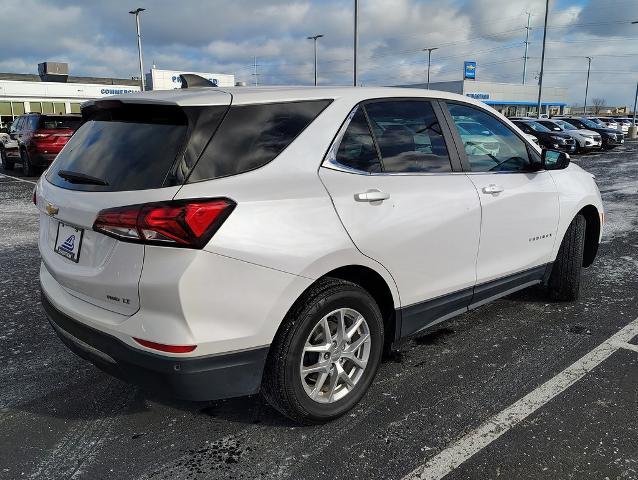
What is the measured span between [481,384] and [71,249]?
7.90 ft

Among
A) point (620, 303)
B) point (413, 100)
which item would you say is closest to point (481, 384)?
point (413, 100)

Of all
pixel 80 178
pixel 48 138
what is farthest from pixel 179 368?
pixel 48 138

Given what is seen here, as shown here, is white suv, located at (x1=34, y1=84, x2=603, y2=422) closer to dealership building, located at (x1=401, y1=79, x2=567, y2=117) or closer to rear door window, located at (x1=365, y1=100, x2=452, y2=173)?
rear door window, located at (x1=365, y1=100, x2=452, y2=173)

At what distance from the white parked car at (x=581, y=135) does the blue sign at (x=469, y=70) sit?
49.1 m

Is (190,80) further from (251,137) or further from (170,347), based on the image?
(170,347)

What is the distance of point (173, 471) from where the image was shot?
8.05 feet

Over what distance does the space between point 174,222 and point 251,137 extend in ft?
1.91

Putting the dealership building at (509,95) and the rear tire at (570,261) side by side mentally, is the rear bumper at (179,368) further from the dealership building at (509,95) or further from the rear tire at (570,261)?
the dealership building at (509,95)

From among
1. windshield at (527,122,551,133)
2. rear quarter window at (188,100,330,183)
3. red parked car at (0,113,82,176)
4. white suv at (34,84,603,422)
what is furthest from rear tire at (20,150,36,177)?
windshield at (527,122,551,133)

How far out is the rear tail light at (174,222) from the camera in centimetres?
217

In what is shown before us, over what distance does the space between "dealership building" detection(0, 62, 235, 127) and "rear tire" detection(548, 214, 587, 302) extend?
128 feet

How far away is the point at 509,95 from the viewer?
72625 millimetres

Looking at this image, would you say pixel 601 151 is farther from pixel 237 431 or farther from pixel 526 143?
pixel 237 431

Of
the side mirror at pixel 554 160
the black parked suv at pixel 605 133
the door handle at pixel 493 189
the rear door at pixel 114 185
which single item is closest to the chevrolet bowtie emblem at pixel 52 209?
the rear door at pixel 114 185
